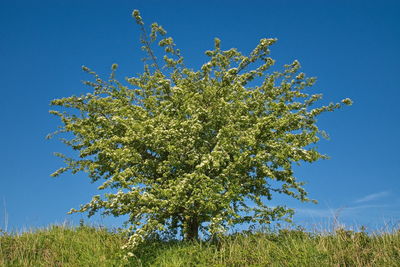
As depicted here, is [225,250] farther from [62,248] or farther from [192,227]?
[62,248]

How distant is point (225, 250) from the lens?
40.8ft

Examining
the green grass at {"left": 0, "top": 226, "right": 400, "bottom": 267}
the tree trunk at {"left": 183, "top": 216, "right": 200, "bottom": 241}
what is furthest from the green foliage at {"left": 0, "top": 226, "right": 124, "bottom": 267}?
the tree trunk at {"left": 183, "top": 216, "right": 200, "bottom": 241}

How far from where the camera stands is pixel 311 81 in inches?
725

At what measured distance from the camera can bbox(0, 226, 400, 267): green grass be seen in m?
11.0

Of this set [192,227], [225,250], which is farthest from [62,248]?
[225,250]

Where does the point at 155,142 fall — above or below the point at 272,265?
above

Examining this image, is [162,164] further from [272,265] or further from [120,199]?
[272,265]

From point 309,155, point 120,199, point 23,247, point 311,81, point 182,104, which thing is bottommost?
point 23,247

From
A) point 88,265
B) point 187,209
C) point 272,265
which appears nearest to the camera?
point 272,265

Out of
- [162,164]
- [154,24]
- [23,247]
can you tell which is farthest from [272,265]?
[154,24]

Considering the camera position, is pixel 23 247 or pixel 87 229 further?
pixel 87 229

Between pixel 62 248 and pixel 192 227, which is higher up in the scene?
pixel 192 227

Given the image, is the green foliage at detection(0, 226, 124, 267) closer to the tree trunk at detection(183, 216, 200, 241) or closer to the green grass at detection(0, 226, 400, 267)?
the green grass at detection(0, 226, 400, 267)

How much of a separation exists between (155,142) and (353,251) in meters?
7.60
